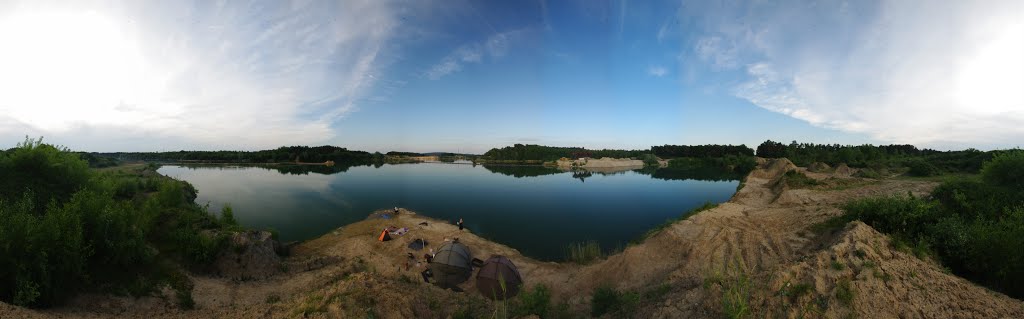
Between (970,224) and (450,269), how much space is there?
679 inches

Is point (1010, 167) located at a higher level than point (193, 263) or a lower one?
higher

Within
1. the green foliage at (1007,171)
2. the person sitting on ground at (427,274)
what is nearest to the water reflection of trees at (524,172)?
the person sitting on ground at (427,274)

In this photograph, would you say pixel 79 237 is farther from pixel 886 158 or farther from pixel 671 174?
pixel 886 158

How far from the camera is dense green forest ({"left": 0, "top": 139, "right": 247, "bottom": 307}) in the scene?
6719 millimetres

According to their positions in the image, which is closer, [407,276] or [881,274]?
[881,274]

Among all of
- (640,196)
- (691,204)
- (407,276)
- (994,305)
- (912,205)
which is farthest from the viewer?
(640,196)

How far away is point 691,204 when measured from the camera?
3534 centimetres

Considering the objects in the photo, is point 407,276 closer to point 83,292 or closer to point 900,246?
point 83,292

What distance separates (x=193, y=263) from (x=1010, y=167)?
112 feet

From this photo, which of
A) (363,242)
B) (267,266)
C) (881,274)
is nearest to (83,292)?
(267,266)

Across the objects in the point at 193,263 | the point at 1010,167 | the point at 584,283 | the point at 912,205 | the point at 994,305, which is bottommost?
the point at 584,283

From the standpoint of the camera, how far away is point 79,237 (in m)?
7.93

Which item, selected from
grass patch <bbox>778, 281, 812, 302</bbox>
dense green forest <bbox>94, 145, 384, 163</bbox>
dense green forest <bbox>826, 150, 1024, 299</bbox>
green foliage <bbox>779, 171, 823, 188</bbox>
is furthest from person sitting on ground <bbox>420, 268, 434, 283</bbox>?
dense green forest <bbox>94, 145, 384, 163</bbox>

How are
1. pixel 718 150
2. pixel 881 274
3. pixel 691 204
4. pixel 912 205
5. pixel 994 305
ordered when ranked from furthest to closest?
pixel 718 150 → pixel 691 204 → pixel 912 205 → pixel 881 274 → pixel 994 305
